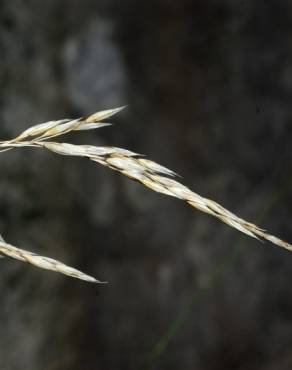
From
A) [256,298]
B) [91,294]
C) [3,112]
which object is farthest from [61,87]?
[256,298]

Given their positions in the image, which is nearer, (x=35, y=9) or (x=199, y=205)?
(x=199, y=205)

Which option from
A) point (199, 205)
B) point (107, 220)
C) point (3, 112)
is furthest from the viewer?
point (107, 220)

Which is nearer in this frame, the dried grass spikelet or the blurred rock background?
the dried grass spikelet

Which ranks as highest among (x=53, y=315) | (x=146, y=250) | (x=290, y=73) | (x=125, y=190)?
(x=290, y=73)

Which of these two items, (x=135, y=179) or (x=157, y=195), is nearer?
(x=135, y=179)

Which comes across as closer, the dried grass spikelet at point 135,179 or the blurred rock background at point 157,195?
the dried grass spikelet at point 135,179

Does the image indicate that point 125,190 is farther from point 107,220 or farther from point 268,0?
point 268,0

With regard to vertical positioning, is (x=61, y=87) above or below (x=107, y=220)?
above

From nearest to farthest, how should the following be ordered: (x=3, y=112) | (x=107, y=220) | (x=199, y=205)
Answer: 1. (x=199, y=205)
2. (x=3, y=112)
3. (x=107, y=220)
